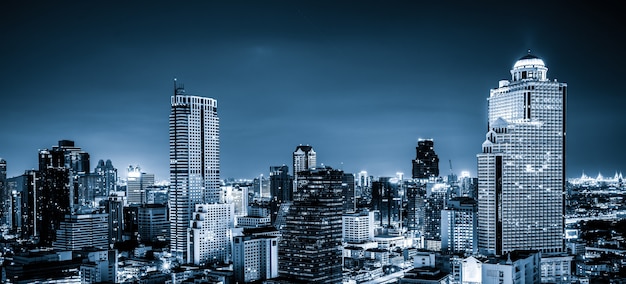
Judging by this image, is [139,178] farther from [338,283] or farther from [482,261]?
[482,261]

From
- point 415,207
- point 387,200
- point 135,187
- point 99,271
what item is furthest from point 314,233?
point 135,187

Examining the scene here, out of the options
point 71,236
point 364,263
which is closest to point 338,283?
point 364,263

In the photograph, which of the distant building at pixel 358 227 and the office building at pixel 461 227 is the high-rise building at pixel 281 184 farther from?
the office building at pixel 461 227

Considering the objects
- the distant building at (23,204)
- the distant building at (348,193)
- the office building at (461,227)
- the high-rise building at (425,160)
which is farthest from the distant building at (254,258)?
the high-rise building at (425,160)

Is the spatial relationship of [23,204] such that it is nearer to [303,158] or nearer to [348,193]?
[303,158]

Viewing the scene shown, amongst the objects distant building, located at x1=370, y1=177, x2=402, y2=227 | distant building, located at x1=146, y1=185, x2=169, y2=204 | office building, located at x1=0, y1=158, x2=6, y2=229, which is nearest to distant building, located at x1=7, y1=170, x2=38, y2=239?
office building, located at x1=0, y1=158, x2=6, y2=229
